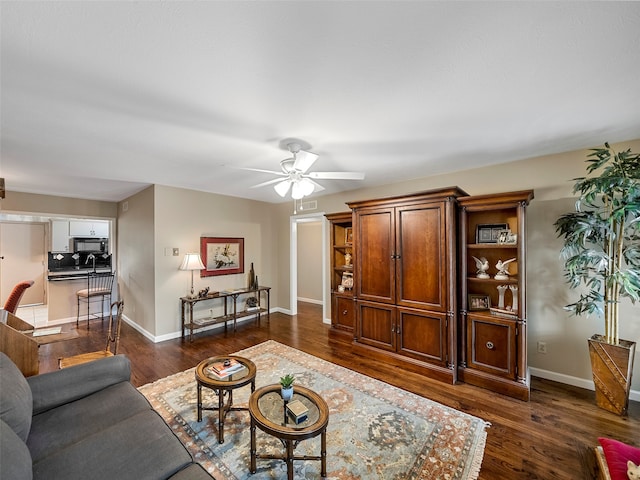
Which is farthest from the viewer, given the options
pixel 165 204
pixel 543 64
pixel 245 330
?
pixel 245 330

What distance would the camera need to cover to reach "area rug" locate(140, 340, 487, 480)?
1.76m

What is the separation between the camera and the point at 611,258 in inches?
94.5

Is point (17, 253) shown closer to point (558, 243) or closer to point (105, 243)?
point (105, 243)

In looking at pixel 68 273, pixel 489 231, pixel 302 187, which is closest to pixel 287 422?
pixel 302 187

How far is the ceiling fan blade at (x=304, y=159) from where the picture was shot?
2227 millimetres

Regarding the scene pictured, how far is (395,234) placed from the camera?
10.9 ft

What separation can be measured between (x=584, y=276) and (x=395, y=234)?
182 cm

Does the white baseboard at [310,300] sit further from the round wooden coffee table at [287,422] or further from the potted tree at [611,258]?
the potted tree at [611,258]

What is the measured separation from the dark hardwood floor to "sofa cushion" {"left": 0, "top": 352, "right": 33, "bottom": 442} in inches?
61.1

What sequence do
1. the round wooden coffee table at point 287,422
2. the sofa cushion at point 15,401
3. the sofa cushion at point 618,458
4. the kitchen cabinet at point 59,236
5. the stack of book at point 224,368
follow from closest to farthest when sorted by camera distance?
1. the sofa cushion at point 15,401
2. the sofa cushion at point 618,458
3. the round wooden coffee table at point 287,422
4. the stack of book at point 224,368
5. the kitchen cabinet at point 59,236

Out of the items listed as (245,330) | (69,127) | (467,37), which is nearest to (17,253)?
(245,330)

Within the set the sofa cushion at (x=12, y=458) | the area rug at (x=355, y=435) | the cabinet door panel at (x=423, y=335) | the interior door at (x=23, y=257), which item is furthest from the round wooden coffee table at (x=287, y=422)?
the interior door at (x=23, y=257)

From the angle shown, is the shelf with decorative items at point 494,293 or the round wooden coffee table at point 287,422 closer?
the round wooden coffee table at point 287,422

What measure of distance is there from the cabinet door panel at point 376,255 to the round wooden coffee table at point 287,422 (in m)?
1.85
